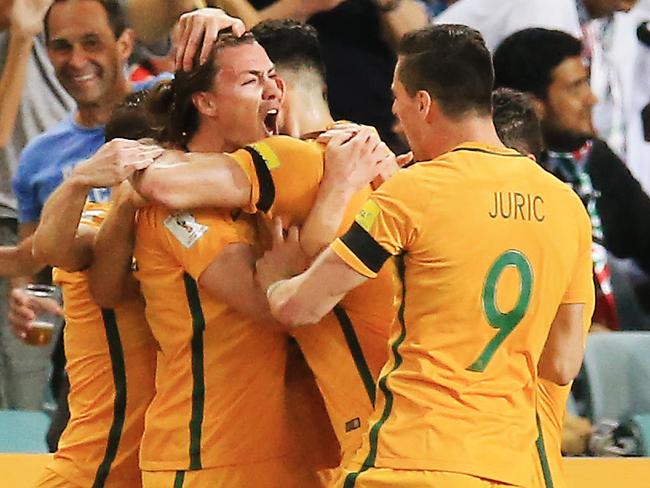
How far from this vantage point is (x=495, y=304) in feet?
9.17

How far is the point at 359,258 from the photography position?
2.76 m

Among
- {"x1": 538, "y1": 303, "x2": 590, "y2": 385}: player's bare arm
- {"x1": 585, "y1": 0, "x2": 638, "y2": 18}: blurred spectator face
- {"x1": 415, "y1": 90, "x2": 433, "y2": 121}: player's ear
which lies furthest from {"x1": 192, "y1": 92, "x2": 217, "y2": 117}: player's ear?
{"x1": 585, "y1": 0, "x2": 638, "y2": 18}: blurred spectator face

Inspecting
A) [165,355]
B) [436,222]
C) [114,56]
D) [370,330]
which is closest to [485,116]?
[436,222]

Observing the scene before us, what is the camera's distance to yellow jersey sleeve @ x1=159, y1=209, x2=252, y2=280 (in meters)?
3.01

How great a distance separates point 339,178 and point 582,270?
0.54 metres

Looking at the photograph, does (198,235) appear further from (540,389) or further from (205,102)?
(540,389)

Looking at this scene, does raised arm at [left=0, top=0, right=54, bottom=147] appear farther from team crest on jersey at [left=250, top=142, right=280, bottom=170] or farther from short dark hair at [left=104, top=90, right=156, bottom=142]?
team crest on jersey at [left=250, top=142, right=280, bottom=170]

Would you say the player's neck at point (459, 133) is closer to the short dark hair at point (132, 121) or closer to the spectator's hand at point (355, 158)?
the spectator's hand at point (355, 158)

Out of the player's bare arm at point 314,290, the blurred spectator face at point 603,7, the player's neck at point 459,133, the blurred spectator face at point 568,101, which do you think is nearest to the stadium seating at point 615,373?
the blurred spectator face at point 568,101

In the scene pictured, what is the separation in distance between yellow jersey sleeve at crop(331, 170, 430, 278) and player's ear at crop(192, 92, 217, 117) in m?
0.52

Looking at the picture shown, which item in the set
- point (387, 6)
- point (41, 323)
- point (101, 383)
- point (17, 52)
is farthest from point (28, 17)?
point (101, 383)

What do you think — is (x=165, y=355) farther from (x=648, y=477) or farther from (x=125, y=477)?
(x=648, y=477)

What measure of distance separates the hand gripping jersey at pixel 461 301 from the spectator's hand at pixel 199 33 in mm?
610

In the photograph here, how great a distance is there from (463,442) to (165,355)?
741mm
